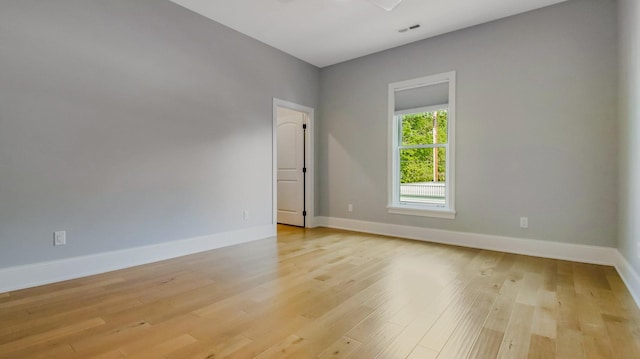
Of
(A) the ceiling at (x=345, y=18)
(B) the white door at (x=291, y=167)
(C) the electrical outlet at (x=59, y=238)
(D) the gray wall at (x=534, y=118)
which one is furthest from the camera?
(B) the white door at (x=291, y=167)

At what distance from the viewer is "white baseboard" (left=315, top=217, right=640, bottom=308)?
111 inches

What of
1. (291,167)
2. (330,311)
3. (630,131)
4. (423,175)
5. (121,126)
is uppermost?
(121,126)

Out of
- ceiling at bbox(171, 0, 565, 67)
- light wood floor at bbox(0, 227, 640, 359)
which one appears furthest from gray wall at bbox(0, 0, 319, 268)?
light wood floor at bbox(0, 227, 640, 359)

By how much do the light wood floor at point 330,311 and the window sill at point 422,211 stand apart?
3.26 feet

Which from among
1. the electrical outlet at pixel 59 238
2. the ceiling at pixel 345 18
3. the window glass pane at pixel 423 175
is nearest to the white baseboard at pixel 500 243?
the window glass pane at pixel 423 175

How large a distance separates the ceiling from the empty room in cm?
4

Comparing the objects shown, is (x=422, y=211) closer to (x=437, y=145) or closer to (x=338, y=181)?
(x=437, y=145)

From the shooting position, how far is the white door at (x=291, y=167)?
571cm

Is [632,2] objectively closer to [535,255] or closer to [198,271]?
[535,255]

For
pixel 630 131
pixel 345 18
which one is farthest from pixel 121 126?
pixel 630 131

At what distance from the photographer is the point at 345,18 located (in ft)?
12.6

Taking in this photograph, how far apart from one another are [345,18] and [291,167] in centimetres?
285

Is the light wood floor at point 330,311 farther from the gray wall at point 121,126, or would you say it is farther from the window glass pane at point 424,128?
the window glass pane at point 424,128

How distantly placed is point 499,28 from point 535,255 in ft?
9.38
